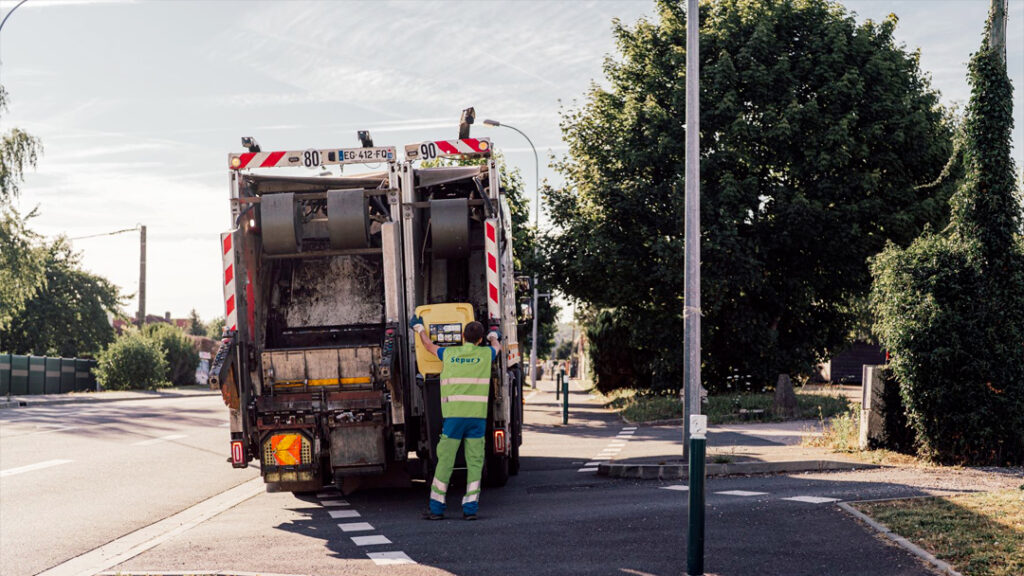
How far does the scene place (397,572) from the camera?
6637 mm

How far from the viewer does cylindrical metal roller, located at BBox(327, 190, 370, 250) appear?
9.62 m

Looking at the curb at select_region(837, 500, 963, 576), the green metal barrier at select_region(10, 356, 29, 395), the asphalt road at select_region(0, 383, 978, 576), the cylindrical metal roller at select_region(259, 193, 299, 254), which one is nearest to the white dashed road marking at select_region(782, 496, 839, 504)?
the asphalt road at select_region(0, 383, 978, 576)

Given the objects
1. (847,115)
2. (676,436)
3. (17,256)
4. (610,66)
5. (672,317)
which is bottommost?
(676,436)

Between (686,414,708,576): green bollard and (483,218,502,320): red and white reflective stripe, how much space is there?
3735 mm

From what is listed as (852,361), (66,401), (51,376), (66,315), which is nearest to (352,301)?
(66,401)

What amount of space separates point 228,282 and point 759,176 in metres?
18.8

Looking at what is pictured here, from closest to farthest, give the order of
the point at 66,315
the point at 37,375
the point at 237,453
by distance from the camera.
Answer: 1. the point at 237,453
2. the point at 37,375
3. the point at 66,315

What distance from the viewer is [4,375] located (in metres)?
39.2

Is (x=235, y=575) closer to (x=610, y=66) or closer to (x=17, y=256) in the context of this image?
(x=610, y=66)

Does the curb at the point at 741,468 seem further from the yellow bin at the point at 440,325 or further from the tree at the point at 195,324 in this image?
the tree at the point at 195,324

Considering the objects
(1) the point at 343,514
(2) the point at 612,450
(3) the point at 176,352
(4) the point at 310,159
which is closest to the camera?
(1) the point at 343,514

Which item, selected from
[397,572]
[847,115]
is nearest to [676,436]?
[847,115]

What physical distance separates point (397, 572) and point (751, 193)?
19.7 m

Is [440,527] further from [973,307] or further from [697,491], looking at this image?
[973,307]
